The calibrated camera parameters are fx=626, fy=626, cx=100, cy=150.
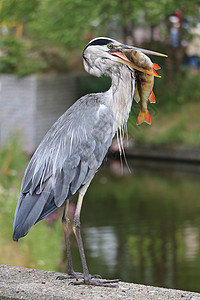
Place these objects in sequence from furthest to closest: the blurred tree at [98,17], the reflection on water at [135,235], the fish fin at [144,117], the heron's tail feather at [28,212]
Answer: the blurred tree at [98,17] < the reflection on water at [135,235] < the fish fin at [144,117] < the heron's tail feather at [28,212]

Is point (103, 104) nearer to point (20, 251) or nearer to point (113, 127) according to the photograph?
point (113, 127)

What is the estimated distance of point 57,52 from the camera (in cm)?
1502

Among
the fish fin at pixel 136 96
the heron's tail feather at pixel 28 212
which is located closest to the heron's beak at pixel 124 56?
the fish fin at pixel 136 96

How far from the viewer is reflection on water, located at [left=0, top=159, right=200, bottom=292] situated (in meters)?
4.76

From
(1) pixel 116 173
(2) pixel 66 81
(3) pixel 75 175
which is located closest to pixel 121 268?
(3) pixel 75 175

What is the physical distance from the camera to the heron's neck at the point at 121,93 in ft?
9.31

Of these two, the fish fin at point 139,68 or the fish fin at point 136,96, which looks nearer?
the fish fin at point 139,68

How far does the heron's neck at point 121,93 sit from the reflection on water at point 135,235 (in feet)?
6.56

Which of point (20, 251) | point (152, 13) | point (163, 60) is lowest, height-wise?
point (20, 251)

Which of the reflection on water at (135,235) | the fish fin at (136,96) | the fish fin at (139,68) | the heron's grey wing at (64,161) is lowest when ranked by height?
the reflection on water at (135,235)

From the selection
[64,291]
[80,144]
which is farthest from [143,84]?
[64,291]

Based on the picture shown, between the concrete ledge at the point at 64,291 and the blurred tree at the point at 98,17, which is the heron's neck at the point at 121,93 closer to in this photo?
the concrete ledge at the point at 64,291

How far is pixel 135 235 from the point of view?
24.0 feet

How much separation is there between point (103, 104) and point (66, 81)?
39.4 feet
